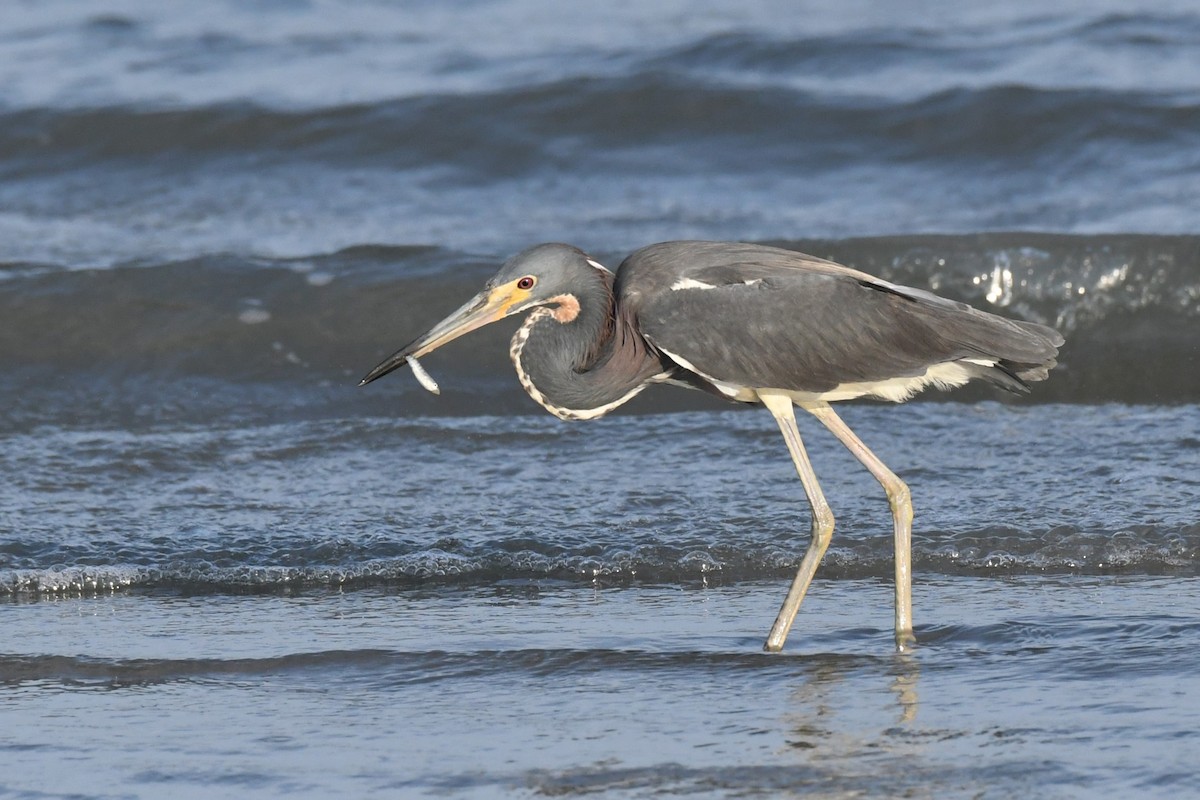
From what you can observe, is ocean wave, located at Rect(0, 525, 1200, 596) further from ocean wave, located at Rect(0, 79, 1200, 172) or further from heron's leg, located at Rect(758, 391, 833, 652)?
ocean wave, located at Rect(0, 79, 1200, 172)

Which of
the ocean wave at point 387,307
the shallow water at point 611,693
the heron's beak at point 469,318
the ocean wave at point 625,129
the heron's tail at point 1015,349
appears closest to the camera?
the shallow water at point 611,693

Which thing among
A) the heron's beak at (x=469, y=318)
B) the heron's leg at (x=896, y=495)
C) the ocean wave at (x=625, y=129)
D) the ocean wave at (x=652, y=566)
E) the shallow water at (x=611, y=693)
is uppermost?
the ocean wave at (x=625, y=129)

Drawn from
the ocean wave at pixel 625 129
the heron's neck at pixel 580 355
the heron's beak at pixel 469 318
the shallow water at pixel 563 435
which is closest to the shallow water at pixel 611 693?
the shallow water at pixel 563 435

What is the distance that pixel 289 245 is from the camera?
1070 centimetres

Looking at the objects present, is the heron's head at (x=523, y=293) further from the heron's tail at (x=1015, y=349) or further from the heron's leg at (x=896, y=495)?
the heron's tail at (x=1015, y=349)

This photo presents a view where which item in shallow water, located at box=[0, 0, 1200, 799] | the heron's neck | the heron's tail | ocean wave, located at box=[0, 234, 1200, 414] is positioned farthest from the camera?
ocean wave, located at box=[0, 234, 1200, 414]

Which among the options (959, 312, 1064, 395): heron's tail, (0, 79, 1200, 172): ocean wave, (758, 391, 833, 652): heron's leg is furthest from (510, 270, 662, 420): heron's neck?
(0, 79, 1200, 172): ocean wave

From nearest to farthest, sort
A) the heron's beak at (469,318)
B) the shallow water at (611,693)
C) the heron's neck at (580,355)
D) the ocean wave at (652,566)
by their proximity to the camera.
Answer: the shallow water at (611,693) → the heron's beak at (469,318) → the heron's neck at (580,355) → the ocean wave at (652,566)

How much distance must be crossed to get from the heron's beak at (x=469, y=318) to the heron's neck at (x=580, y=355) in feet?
0.27

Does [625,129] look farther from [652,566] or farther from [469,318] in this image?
[469,318]

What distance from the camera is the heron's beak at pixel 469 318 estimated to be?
4988 mm

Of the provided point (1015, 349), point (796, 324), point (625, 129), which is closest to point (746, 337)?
point (796, 324)

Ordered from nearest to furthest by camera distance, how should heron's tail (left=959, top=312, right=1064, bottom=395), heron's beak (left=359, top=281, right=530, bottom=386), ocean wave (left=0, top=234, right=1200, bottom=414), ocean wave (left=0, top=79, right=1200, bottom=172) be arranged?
heron's beak (left=359, top=281, right=530, bottom=386) → heron's tail (left=959, top=312, right=1064, bottom=395) → ocean wave (left=0, top=234, right=1200, bottom=414) → ocean wave (left=0, top=79, right=1200, bottom=172)

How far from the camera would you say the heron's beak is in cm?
499
